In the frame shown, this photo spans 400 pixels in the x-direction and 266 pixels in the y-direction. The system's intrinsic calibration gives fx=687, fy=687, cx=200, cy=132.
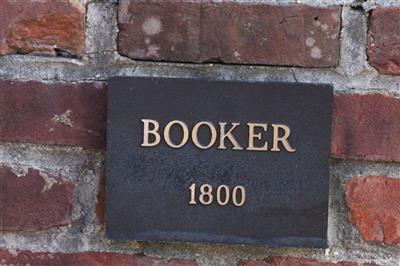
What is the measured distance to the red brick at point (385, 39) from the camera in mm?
766

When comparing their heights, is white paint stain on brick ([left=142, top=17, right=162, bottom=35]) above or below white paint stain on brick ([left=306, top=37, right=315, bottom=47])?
above

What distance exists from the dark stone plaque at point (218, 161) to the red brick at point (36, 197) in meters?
0.06

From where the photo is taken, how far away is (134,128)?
0.76 metres

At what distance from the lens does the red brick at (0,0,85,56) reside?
77 centimetres

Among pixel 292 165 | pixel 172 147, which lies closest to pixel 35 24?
pixel 172 147

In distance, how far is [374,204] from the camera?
0.78m

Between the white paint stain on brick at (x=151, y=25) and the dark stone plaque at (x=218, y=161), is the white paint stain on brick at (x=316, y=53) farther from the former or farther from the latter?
the white paint stain on brick at (x=151, y=25)

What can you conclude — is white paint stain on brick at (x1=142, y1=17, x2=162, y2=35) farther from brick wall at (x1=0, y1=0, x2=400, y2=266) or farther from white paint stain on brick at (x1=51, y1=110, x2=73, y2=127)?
white paint stain on brick at (x1=51, y1=110, x2=73, y2=127)

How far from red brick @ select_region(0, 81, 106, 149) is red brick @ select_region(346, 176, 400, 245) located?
0.29 metres

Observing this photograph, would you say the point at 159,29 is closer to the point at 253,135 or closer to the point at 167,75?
the point at 167,75

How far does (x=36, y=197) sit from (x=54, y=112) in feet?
0.33

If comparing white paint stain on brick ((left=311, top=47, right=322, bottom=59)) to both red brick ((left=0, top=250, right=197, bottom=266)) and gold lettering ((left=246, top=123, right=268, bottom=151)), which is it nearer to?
gold lettering ((left=246, top=123, right=268, bottom=151))

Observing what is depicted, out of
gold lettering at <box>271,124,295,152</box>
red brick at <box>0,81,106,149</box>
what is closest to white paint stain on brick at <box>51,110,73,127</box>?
red brick at <box>0,81,106,149</box>

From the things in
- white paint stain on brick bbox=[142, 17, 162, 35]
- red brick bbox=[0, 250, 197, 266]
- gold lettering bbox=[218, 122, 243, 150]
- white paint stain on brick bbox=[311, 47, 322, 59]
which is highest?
white paint stain on brick bbox=[142, 17, 162, 35]
